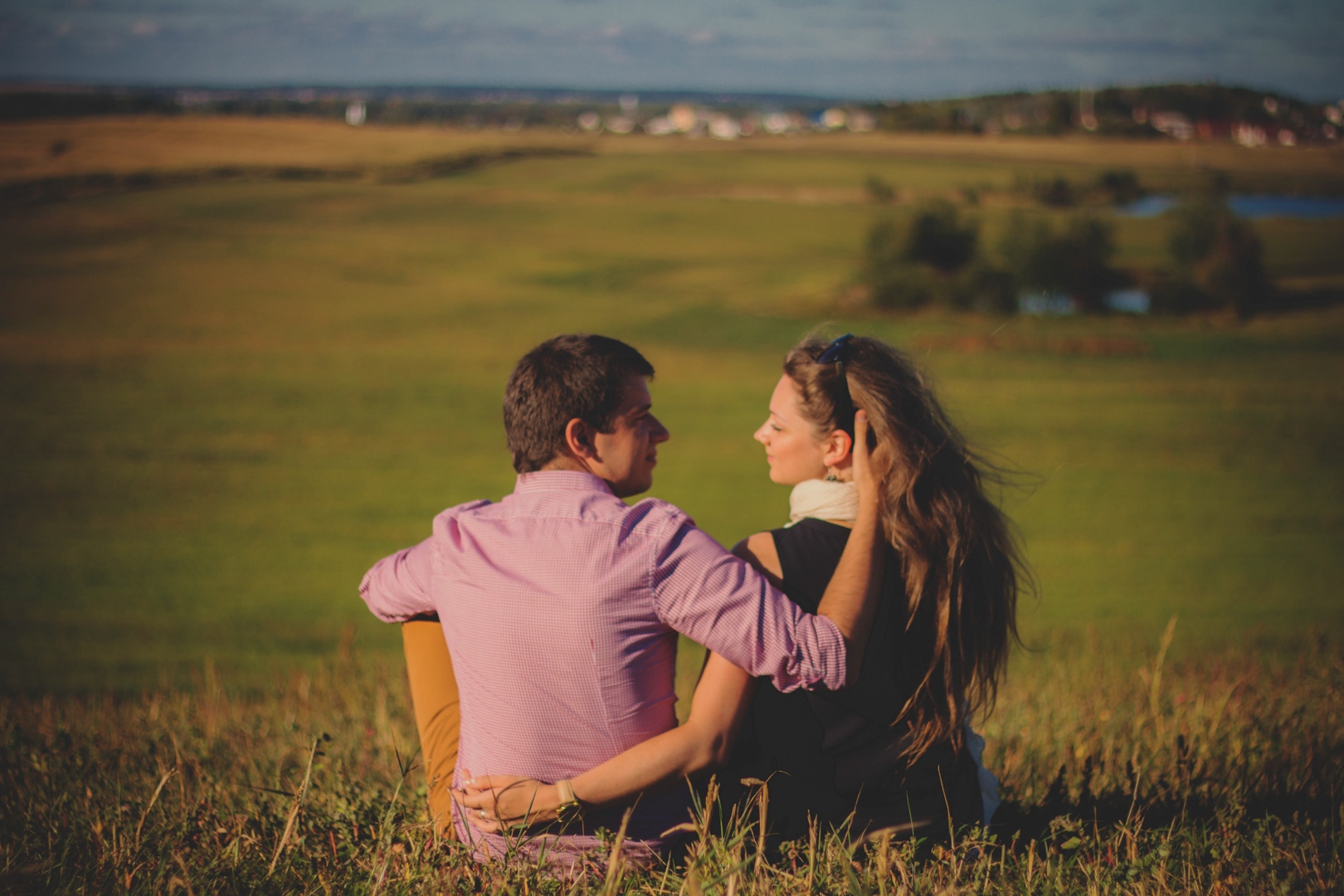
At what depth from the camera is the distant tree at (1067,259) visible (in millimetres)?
42312

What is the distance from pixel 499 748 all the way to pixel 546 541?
404mm

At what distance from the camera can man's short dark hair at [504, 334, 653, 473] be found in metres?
1.84

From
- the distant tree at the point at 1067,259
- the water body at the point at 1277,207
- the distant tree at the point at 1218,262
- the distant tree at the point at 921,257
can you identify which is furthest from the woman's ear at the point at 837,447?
the water body at the point at 1277,207

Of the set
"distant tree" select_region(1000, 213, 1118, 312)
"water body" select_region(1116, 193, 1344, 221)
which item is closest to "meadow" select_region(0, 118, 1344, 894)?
"water body" select_region(1116, 193, 1344, 221)

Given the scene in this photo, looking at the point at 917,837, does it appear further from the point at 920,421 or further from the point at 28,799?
the point at 28,799

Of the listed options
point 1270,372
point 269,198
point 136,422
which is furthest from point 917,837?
point 269,198

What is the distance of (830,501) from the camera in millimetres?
2061

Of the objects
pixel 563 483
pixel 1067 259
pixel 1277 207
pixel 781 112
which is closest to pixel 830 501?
pixel 563 483

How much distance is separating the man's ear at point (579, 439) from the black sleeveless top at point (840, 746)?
404mm

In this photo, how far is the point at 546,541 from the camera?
1.76 metres

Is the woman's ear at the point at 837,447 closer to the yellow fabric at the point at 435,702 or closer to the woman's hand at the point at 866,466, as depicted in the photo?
the woman's hand at the point at 866,466

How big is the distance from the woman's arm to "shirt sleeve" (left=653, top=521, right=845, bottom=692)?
0.10 meters

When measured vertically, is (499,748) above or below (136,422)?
above

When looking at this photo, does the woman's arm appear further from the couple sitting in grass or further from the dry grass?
the dry grass
